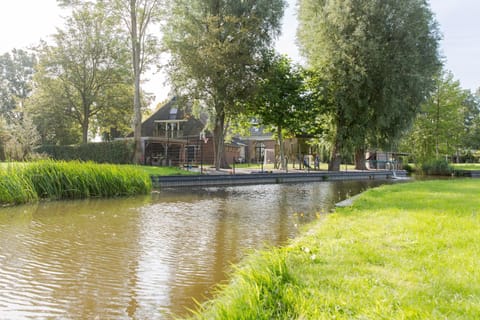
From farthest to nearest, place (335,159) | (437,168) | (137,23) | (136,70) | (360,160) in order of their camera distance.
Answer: (437,168) < (360,160) < (335,159) < (137,23) < (136,70)

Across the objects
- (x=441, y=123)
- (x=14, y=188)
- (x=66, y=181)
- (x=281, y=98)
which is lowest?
(x=14, y=188)

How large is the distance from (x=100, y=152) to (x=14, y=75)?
1391 inches

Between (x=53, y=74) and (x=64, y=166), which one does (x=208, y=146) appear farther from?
(x=64, y=166)

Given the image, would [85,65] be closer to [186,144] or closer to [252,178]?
[186,144]

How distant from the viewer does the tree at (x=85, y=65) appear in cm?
3027

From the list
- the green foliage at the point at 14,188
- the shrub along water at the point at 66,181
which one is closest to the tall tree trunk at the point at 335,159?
the shrub along water at the point at 66,181

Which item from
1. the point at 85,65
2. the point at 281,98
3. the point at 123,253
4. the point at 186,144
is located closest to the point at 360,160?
the point at 281,98

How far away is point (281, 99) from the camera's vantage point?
23453 mm

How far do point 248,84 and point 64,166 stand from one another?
1270cm

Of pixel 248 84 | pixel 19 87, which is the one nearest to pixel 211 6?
pixel 248 84

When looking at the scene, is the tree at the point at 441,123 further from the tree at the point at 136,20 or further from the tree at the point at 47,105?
the tree at the point at 47,105

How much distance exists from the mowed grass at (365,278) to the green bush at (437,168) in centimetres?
2659

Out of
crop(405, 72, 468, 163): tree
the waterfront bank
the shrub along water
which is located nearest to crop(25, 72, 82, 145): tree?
the waterfront bank

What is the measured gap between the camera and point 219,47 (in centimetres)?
1920
